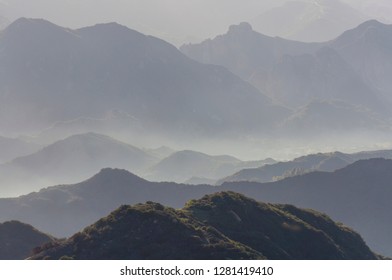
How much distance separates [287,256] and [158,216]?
29.7 m

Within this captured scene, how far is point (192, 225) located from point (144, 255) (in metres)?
20.1

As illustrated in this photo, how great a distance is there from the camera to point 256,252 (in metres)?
183

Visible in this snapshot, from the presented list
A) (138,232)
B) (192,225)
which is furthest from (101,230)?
(192,225)

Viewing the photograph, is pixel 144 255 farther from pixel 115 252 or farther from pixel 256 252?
pixel 256 252

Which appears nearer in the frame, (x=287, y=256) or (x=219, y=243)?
(x=219, y=243)

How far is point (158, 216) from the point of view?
18500cm
